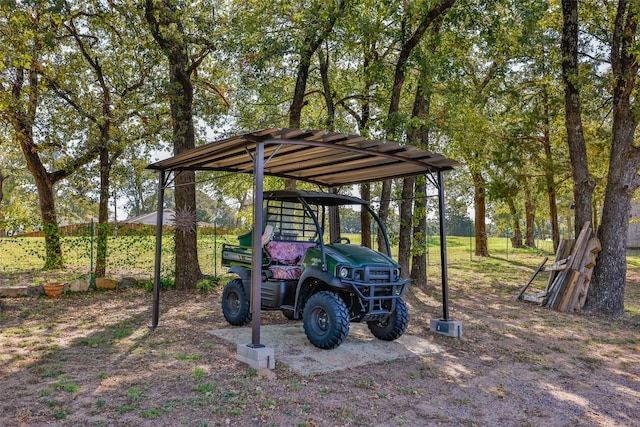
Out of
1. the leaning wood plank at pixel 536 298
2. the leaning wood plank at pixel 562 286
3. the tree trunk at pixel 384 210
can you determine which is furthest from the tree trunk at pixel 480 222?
the leaning wood plank at pixel 562 286

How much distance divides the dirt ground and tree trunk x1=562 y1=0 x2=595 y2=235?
9.32 feet

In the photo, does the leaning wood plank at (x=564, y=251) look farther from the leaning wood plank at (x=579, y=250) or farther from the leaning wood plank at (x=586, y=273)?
the leaning wood plank at (x=586, y=273)

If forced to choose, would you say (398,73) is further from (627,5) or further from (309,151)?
(309,151)

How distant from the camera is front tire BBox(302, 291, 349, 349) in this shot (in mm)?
5555

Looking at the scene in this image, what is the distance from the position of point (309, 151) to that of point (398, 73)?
5.00 meters

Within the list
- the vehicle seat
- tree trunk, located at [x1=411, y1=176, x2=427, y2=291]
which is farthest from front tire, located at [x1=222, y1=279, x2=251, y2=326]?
tree trunk, located at [x1=411, y1=176, x2=427, y2=291]

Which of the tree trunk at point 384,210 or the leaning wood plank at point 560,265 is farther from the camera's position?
the tree trunk at point 384,210

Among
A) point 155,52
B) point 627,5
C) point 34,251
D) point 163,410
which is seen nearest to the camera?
Answer: point 163,410

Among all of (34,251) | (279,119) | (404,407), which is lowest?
(404,407)

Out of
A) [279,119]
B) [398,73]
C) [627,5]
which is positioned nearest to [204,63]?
[279,119]

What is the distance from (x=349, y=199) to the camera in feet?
23.1

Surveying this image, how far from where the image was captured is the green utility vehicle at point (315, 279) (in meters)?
5.73

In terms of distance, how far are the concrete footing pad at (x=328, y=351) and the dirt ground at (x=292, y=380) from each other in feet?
0.54

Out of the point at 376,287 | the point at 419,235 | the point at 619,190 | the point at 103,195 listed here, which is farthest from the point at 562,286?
the point at 103,195
